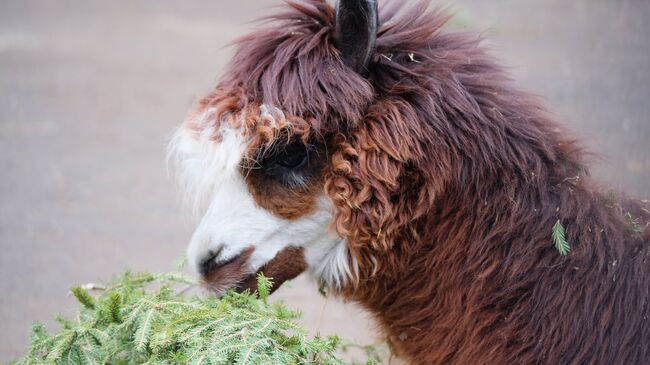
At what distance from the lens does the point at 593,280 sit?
251 centimetres

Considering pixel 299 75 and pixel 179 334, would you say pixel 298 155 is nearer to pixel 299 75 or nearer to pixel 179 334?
pixel 299 75

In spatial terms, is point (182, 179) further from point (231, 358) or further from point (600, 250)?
point (600, 250)

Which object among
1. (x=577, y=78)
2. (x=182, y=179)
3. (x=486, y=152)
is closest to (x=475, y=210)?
(x=486, y=152)

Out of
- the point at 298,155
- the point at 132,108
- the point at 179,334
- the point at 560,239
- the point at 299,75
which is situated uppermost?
the point at 132,108

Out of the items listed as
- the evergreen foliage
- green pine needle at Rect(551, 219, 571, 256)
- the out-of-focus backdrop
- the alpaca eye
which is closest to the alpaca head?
the alpaca eye

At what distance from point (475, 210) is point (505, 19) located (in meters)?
9.41

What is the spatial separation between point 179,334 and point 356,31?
44.7 inches

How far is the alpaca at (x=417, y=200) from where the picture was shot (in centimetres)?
251

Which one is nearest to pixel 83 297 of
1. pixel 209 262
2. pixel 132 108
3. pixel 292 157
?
pixel 209 262

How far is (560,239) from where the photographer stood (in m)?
2.53

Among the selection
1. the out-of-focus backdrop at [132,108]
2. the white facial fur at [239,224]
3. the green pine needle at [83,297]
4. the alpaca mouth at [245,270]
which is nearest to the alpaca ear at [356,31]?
the white facial fur at [239,224]

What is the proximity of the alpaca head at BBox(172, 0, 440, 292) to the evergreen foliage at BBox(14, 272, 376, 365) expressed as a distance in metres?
0.17

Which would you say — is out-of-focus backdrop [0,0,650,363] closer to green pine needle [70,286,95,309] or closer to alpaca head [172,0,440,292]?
alpaca head [172,0,440,292]

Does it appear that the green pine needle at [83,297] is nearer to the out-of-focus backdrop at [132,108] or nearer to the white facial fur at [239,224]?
the white facial fur at [239,224]
